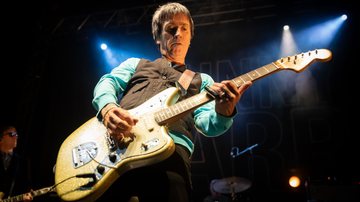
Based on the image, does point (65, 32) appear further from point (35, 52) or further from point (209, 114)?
point (209, 114)

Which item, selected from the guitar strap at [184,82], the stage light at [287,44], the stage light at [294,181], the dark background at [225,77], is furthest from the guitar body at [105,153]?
the stage light at [287,44]

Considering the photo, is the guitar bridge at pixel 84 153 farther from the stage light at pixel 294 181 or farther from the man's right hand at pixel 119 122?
the stage light at pixel 294 181

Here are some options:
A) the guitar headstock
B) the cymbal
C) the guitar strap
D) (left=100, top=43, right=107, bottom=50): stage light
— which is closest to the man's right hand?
the guitar strap

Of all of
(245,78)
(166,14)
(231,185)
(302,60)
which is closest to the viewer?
(245,78)

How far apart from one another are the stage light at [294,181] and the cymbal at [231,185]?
0.86m

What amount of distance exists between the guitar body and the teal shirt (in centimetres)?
19

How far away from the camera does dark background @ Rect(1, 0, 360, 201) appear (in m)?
6.80

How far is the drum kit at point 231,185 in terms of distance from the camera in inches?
259

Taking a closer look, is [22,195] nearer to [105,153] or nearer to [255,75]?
[105,153]

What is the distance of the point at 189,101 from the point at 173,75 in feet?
1.24

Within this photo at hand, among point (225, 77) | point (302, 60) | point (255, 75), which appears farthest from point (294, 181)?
point (255, 75)

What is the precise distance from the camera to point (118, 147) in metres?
2.04

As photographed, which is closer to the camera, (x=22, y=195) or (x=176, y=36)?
(x=176, y=36)

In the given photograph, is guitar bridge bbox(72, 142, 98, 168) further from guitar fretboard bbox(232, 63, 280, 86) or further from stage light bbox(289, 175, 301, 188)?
stage light bbox(289, 175, 301, 188)
